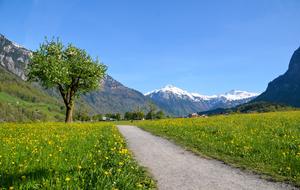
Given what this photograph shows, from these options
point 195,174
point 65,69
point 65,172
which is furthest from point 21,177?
point 65,69

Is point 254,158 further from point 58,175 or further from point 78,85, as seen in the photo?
point 78,85

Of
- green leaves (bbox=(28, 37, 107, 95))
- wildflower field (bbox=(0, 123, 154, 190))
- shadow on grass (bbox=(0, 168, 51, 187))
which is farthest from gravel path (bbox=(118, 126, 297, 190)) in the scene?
green leaves (bbox=(28, 37, 107, 95))

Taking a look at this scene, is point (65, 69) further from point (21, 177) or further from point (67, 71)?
point (21, 177)

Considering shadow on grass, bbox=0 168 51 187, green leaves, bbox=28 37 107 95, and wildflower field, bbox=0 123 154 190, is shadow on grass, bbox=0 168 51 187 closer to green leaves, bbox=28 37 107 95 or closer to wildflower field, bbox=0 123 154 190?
wildflower field, bbox=0 123 154 190

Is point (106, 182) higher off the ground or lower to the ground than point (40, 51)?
lower

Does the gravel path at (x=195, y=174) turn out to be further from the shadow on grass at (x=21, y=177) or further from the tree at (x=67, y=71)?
the tree at (x=67, y=71)

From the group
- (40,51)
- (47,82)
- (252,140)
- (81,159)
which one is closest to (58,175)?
(81,159)

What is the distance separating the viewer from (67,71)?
57.7 m

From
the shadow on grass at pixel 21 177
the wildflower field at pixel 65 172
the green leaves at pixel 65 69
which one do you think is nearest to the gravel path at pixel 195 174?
the wildflower field at pixel 65 172

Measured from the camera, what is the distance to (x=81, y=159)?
1372 cm

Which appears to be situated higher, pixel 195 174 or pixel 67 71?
pixel 67 71

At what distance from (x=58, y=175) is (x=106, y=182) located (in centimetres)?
138

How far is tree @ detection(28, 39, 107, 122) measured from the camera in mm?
56469

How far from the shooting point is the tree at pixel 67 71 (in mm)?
56469
